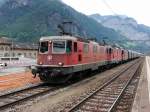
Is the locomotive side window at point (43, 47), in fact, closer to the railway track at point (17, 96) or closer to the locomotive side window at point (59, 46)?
the locomotive side window at point (59, 46)

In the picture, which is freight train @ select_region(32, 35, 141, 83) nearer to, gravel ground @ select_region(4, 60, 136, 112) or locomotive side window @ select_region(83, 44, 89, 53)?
locomotive side window @ select_region(83, 44, 89, 53)

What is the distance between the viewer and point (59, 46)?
69.8 ft

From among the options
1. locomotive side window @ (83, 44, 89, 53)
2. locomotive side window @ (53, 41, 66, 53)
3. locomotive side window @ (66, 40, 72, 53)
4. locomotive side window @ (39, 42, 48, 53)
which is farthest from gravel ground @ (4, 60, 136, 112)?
locomotive side window @ (83, 44, 89, 53)

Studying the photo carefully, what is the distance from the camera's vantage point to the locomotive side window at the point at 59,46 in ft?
69.2

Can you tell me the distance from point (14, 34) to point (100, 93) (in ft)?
566

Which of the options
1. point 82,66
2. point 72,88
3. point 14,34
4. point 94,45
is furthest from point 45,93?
point 14,34

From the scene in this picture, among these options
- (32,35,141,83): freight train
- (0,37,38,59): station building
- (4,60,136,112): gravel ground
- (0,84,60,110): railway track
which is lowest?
(4,60,136,112): gravel ground

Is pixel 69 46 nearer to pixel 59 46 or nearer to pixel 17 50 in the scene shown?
pixel 59 46

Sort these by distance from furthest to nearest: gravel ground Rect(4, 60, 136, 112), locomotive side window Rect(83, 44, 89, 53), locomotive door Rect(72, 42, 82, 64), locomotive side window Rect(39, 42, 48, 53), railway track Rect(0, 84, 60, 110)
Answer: locomotive side window Rect(83, 44, 89, 53), locomotive door Rect(72, 42, 82, 64), locomotive side window Rect(39, 42, 48, 53), railway track Rect(0, 84, 60, 110), gravel ground Rect(4, 60, 136, 112)

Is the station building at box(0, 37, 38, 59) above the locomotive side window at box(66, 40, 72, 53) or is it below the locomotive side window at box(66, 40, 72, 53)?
above

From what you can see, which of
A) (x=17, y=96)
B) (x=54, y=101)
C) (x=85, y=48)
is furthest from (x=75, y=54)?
(x=54, y=101)

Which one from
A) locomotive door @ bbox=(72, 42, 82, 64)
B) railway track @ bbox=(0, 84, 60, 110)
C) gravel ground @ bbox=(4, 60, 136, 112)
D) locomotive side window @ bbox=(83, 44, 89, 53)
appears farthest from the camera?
locomotive side window @ bbox=(83, 44, 89, 53)

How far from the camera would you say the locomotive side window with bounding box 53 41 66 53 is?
69.2 feet

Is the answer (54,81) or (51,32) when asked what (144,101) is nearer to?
(54,81)
